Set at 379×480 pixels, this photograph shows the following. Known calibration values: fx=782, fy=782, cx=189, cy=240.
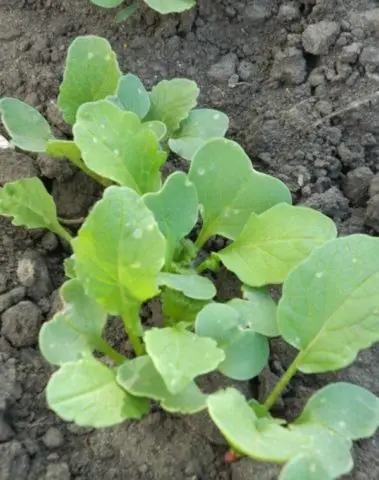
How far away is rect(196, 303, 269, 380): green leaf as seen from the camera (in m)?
1.19

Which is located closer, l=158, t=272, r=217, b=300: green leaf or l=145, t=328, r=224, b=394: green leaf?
l=145, t=328, r=224, b=394: green leaf

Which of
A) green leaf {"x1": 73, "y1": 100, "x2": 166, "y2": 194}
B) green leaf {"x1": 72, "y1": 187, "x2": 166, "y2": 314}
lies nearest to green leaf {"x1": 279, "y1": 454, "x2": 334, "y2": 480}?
green leaf {"x1": 72, "y1": 187, "x2": 166, "y2": 314}

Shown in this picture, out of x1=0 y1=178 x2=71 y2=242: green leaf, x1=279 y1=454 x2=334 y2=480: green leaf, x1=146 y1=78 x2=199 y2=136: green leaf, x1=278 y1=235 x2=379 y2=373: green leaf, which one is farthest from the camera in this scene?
x1=146 y1=78 x2=199 y2=136: green leaf

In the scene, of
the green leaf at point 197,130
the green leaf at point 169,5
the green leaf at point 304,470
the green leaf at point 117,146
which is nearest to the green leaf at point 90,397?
the green leaf at point 304,470

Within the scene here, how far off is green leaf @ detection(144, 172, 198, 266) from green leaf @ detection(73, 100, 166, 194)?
0.33 feet

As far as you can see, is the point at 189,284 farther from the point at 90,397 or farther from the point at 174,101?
the point at 174,101

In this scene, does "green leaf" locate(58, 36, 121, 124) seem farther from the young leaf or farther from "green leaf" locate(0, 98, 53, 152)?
the young leaf

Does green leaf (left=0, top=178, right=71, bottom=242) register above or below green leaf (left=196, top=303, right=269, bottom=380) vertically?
below

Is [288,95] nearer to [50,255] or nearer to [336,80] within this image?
[336,80]

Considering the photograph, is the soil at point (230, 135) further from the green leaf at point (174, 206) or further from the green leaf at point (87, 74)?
the green leaf at point (174, 206)

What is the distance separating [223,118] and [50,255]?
0.44 meters

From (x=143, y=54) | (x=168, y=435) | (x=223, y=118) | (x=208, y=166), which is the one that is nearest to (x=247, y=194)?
(x=208, y=166)

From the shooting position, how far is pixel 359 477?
46.2 inches

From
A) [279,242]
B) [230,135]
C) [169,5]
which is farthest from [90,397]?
[169,5]
